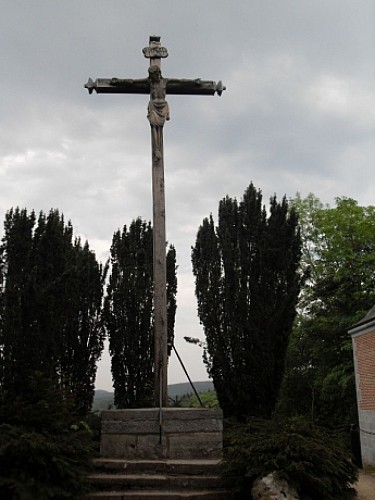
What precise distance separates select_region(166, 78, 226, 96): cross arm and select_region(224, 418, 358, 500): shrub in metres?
5.50

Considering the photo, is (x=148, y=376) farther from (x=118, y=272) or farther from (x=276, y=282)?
(x=276, y=282)

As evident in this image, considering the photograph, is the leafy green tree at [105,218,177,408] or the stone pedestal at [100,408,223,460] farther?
the leafy green tree at [105,218,177,408]

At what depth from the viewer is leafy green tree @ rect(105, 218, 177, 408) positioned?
32.9ft

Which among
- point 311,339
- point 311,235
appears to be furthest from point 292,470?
point 311,235

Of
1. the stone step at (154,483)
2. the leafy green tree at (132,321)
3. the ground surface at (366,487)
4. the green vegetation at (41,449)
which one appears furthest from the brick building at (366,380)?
the green vegetation at (41,449)

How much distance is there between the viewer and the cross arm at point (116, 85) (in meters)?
8.48

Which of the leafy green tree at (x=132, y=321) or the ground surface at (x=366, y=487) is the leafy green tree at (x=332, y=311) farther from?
the ground surface at (x=366, y=487)

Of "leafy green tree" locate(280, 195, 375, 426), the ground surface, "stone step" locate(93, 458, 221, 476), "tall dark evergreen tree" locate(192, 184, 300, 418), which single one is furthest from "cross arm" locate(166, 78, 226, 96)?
"leafy green tree" locate(280, 195, 375, 426)

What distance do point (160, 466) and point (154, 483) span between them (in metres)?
0.32

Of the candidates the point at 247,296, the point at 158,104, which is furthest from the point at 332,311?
the point at 158,104

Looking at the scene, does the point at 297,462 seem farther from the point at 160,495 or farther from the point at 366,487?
the point at 366,487

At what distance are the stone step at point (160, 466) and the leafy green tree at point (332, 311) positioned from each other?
12.4 metres

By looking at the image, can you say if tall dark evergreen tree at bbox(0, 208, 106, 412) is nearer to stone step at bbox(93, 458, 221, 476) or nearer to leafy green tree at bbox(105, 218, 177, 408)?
leafy green tree at bbox(105, 218, 177, 408)

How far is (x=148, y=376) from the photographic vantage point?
10055 mm
